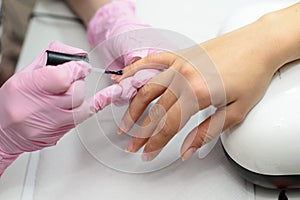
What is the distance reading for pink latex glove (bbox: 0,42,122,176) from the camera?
0.64m

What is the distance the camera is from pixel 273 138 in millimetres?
659

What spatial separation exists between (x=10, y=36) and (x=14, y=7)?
0.21 feet

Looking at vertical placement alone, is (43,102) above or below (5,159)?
above

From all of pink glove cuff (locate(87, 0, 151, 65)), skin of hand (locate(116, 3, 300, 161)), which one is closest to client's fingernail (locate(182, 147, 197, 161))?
skin of hand (locate(116, 3, 300, 161))

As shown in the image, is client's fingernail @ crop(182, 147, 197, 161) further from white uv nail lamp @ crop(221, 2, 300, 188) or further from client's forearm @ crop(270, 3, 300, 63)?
client's forearm @ crop(270, 3, 300, 63)

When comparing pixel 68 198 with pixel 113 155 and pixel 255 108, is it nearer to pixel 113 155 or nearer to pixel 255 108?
pixel 113 155

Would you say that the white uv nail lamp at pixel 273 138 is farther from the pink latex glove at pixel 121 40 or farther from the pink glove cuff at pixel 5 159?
the pink glove cuff at pixel 5 159

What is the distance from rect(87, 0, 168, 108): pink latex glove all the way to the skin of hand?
0.01 m

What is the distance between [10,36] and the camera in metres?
1.12

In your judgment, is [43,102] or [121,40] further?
[121,40]

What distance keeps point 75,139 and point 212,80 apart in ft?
0.84

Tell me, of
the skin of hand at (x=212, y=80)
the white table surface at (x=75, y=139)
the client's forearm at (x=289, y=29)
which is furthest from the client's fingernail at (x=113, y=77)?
the client's forearm at (x=289, y=29)

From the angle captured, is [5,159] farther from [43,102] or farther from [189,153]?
[189,153]

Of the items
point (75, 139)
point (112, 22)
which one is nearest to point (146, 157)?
point (75, 139)
